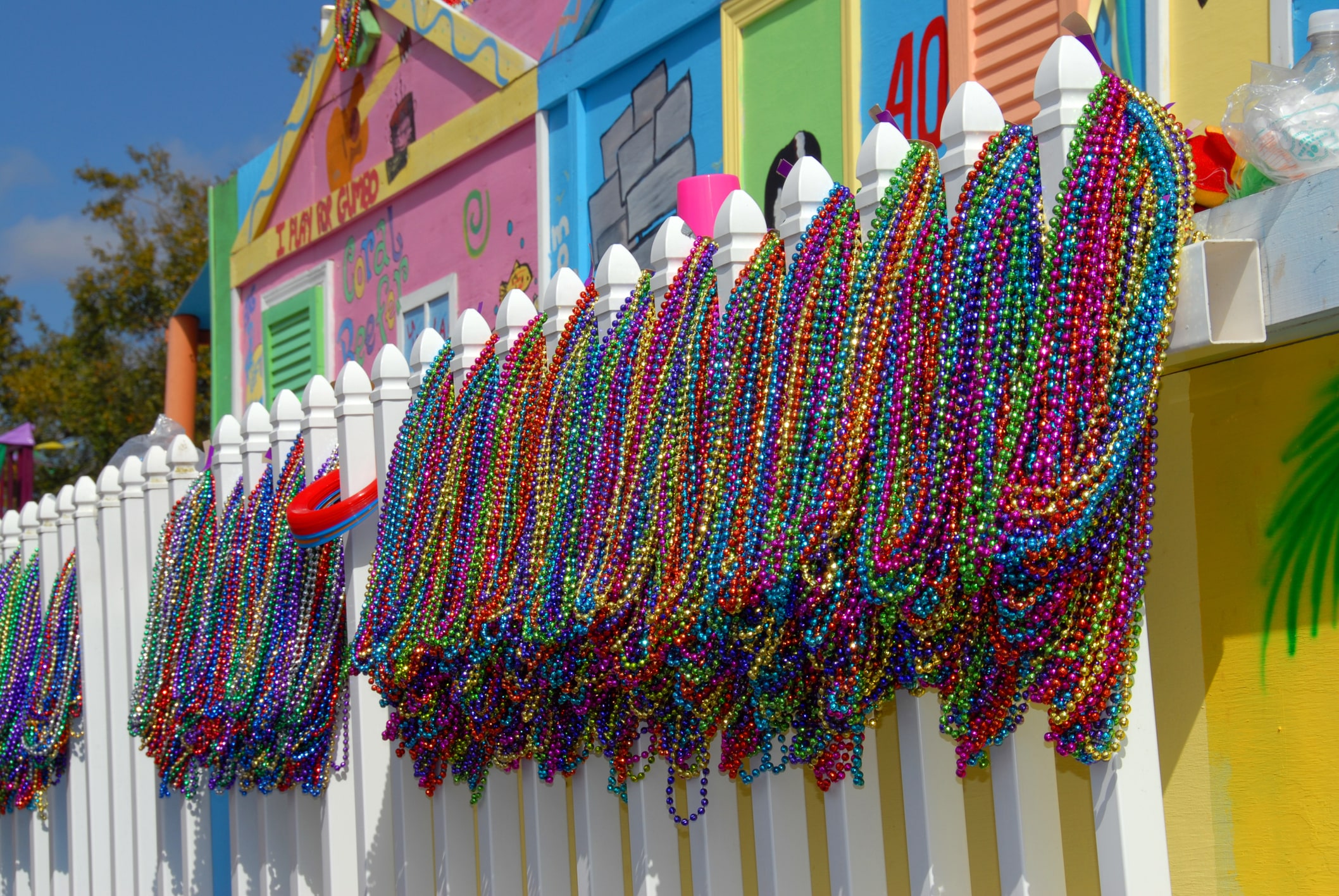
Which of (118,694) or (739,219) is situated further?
(118,694)

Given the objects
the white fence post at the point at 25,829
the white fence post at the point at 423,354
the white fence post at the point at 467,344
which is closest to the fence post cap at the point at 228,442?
the white fence post at the point at 423,354

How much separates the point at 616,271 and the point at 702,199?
415 millimetres

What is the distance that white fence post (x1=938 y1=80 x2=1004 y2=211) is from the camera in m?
2.24

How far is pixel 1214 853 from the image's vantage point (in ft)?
7.68

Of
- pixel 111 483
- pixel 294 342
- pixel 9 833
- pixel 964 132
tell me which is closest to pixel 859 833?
pixel 964 132

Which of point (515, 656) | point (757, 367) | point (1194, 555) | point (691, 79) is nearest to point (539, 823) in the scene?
point (515, 656)

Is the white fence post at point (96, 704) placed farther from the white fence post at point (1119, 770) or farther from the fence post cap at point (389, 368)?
the white fence post at point (1119, 770)

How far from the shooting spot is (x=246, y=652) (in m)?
3.96

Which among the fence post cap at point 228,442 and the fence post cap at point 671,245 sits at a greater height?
the fence post cap at point 671,245

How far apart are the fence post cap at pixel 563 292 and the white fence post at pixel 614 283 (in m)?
0.14

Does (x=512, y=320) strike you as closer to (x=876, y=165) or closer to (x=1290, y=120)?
(x=876, y=165)

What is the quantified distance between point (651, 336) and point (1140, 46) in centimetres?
153

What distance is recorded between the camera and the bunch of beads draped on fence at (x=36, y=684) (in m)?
5.38

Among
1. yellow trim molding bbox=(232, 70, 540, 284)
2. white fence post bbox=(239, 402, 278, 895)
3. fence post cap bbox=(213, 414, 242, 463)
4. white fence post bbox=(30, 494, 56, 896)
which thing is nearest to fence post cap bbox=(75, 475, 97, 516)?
white fence post bbox=(30, 494, 56, 896)
